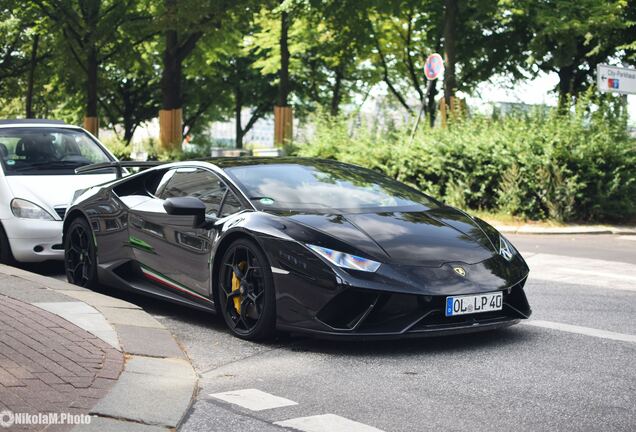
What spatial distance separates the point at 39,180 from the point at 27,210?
0.59 metres

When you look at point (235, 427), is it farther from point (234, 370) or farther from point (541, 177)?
point (541, 177)

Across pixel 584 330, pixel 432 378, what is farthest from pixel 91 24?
pixel 432 378

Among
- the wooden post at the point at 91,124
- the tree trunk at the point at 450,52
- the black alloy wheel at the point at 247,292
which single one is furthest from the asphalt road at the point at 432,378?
the wooden post at the point at 91,124

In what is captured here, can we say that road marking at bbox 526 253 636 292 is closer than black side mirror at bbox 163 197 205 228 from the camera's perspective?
No

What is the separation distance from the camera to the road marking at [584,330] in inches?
258

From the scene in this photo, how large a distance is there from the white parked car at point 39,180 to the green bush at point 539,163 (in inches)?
294

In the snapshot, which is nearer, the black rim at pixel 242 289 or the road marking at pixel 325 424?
the road marking at pixel 325 424

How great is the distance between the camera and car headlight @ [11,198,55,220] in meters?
10.2

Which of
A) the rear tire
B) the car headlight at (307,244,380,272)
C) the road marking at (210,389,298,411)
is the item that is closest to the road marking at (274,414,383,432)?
the road marking at (210,389,298,411)

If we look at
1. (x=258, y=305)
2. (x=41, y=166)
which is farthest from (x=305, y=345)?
(x=41, y=166)

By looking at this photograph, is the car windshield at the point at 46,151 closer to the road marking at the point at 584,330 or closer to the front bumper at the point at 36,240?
the front bumper at the point at 36,240

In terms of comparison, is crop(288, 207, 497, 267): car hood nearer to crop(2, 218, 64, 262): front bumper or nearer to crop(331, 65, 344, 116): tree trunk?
Answer: crop(2, 218, 64, 262): front bumper

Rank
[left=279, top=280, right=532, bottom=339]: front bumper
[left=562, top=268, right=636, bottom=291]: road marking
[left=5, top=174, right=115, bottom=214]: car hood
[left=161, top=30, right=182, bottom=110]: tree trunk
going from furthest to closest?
[left=161, top=30, right=182, bottom=110]: tree trunk < [left=5, top=174, right=115, bottom=214]: car hood < [left=562, top=268, right=636, bottom=291]: road marking < [left=279, top=280, right=532, bottom=339]: front bumper

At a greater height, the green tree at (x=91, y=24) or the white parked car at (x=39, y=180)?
the green tree at (x=91, y=24)
